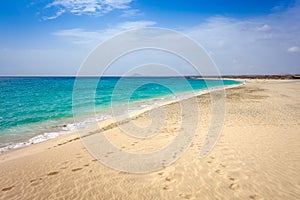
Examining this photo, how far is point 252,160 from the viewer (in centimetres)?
674

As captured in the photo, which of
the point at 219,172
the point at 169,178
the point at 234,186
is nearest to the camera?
the point at 234,186

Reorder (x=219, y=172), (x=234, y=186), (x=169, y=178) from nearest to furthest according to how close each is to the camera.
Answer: (x=234, y=186), (x=169, y=178), (x=219, y=172)

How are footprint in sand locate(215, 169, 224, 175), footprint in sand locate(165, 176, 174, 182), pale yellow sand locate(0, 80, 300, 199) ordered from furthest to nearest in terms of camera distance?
footprint in sand locate(215, 169, 224, 175) → footprint in sand locate(165, 176, 174, 182) → pale yellow sand locate(0, 80, 300, 199)

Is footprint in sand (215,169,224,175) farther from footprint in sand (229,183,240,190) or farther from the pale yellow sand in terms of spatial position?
footprint in sand (229,183,240,190)

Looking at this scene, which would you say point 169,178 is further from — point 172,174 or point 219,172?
point 219,172

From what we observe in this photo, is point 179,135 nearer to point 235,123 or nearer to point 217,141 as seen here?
point 217,141

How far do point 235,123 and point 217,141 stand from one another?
4056mm

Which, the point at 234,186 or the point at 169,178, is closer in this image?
the point at 234,186

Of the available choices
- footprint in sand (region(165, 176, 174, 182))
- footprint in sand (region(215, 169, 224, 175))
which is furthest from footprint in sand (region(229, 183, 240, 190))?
footprint in sand (region(165, 176, 174, 182))

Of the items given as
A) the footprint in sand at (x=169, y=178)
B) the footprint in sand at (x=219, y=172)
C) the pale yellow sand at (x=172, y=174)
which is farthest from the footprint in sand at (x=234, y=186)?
the footprint in sand at (x=169, y=178)

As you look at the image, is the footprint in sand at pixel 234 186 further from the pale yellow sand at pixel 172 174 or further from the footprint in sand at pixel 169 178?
the footprint in sand at pixel 169 178

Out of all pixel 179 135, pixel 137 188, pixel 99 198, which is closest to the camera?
pixel 99 198

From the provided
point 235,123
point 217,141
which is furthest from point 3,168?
point 235,123

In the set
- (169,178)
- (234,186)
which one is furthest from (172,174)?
(234,186)
